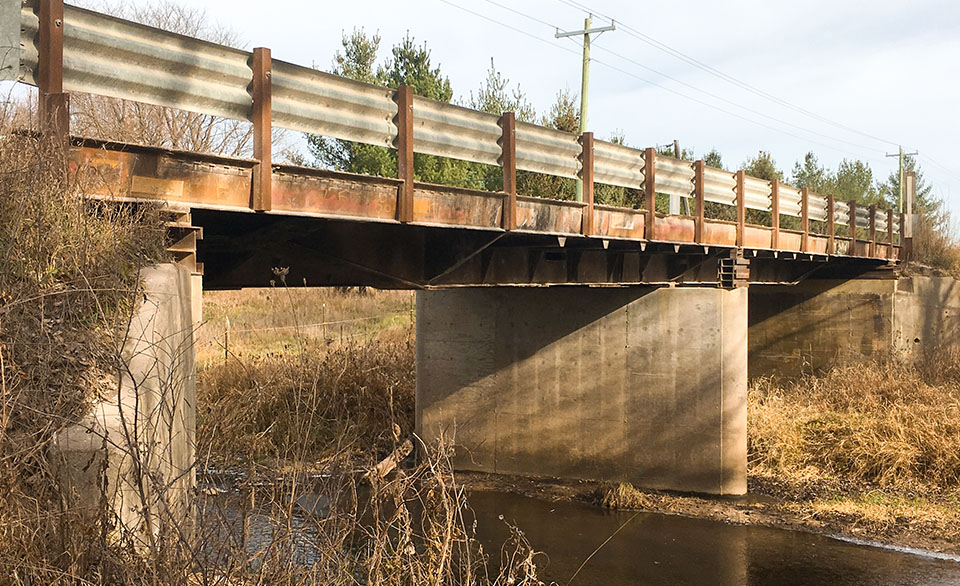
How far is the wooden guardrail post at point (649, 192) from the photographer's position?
12898 mm

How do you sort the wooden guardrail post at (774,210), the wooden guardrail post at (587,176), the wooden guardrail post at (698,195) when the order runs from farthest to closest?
the wooden guardrail post at (774,210) → the wooden guardrail post at (698,195) → the wooden guardrail post at (587,176)

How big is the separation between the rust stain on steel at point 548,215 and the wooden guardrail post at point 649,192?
1.82 m

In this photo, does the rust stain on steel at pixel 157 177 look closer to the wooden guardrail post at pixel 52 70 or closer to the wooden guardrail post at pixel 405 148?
the wooden guardrail post at pixel 52 70

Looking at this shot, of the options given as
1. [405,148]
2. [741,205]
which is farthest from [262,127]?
[741,205]

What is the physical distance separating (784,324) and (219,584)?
2279 centimetres

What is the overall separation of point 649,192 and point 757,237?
15.4ft

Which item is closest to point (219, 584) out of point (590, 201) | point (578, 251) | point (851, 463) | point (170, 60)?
point (170, 60)

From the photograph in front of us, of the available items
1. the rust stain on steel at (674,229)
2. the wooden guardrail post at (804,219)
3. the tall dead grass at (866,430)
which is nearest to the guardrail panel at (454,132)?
the rust stain on steel at (674,229)

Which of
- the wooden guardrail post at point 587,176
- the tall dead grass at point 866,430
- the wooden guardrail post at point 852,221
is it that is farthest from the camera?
the wooden guardrail post at point 852,221

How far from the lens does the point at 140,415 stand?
4.87m

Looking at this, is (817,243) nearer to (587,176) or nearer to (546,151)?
(587,176)

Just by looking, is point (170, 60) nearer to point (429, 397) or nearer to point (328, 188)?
point (328, 188)

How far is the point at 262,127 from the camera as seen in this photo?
277 inches

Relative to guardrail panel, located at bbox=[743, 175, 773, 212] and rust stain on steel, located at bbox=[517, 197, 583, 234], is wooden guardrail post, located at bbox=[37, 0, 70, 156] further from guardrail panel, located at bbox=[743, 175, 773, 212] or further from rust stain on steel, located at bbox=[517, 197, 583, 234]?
guardrail panel, located at bbox=[743, 175, 773, 212]
